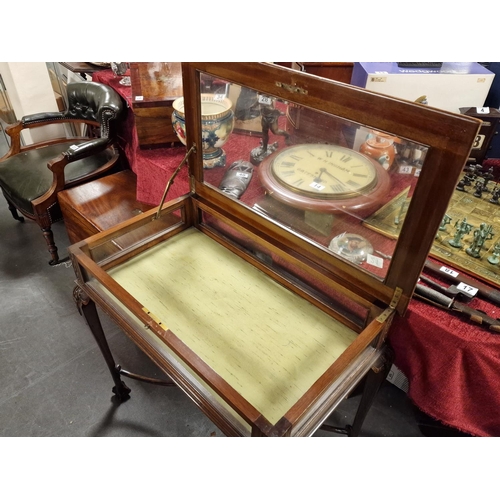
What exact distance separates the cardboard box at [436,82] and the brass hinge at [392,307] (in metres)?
0.95

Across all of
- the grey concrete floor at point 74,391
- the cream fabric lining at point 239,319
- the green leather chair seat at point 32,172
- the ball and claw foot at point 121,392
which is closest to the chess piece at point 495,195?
the cream fabric lining at point 239,319

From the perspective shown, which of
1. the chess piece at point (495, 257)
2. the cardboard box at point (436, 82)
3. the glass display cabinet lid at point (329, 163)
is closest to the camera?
the glass display cabinet lid at point (329, 163)

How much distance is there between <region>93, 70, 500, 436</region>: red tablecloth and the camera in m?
1.05

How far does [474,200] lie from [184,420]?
4.94 ft

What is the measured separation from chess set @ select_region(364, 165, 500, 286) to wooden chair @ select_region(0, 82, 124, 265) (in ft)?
6.40

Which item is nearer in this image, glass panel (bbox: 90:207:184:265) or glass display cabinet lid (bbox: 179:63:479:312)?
glass display cabinet lid (bbox: 179:63:479:312)

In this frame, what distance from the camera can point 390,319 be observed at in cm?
101

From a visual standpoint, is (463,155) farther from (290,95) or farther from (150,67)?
(150,67)

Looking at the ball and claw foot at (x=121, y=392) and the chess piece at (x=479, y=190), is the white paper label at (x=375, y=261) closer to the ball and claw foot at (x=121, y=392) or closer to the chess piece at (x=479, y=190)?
the chess piece at (x=479, y=190)

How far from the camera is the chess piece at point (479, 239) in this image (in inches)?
45.9

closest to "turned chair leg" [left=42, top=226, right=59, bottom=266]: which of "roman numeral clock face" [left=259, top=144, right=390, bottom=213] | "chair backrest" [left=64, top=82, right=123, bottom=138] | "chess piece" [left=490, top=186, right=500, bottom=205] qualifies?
"chair backrest" [left=64, top=82, right=123, bottom=138]

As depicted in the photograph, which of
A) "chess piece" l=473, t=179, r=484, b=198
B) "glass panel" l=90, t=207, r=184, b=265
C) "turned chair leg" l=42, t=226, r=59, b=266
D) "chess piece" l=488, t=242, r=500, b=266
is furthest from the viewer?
"turned chair leg" l=42, t=226, r=59, b=266

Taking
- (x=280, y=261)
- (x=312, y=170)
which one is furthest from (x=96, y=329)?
(x=312, y=170)

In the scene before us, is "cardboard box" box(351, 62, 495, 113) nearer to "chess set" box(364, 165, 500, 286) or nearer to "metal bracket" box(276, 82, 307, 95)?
"chess set" box(364, 165, 500, 286)
